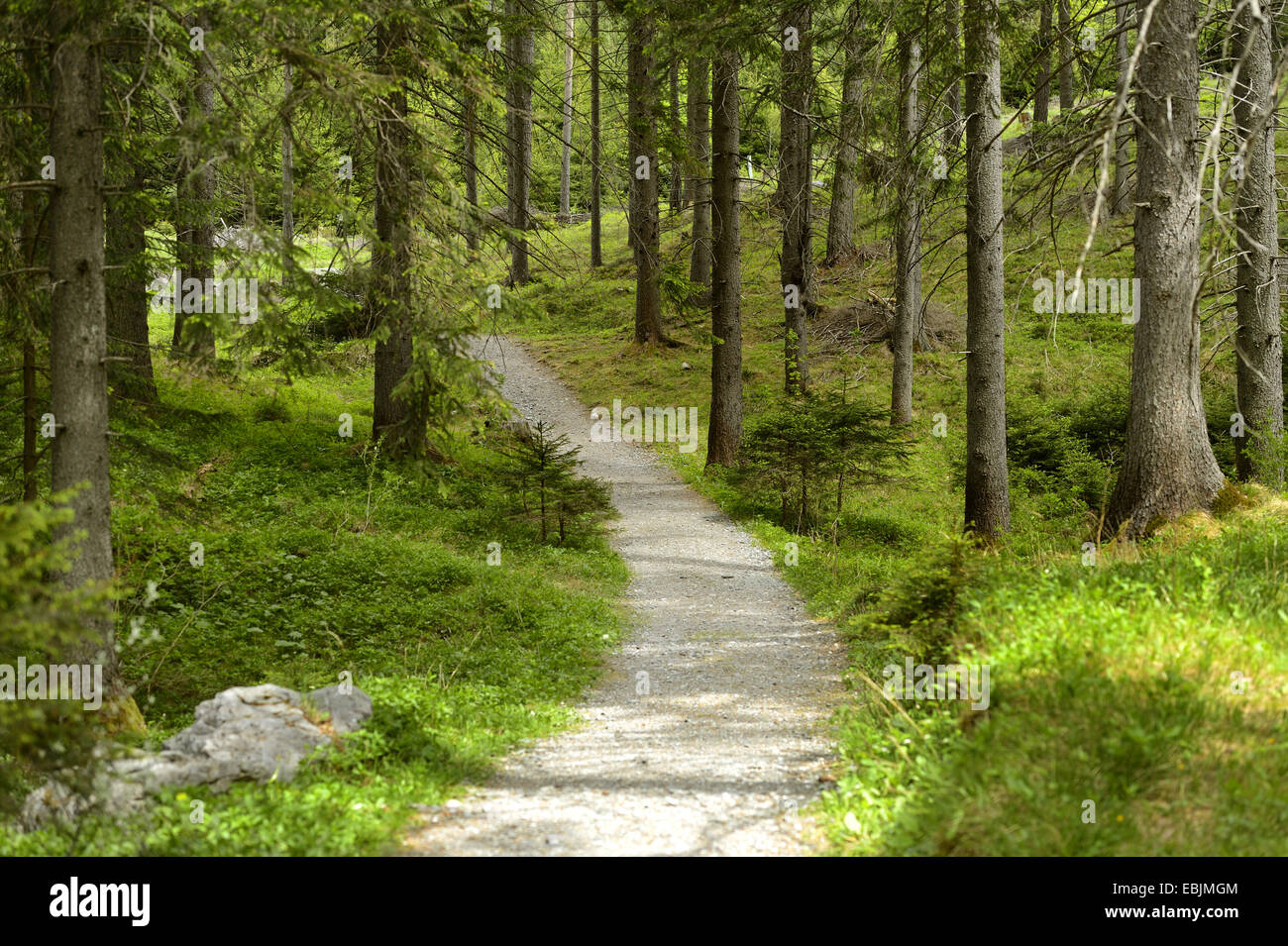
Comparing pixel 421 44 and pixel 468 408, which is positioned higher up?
pixel 421 44

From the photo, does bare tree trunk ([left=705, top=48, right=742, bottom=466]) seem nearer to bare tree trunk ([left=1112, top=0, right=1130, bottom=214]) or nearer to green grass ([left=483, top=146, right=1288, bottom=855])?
green grass ([left=483, top=146, right=1288, bottom=855])

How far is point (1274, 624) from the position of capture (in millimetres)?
5352

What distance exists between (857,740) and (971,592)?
139 cm

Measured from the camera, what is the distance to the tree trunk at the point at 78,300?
20.7 ft

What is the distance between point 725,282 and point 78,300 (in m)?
11.6

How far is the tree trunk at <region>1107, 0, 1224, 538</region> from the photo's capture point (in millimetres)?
8156

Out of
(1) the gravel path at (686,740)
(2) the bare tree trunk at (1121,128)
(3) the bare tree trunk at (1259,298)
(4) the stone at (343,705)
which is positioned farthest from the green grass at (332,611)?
(3) the bare tree trunk at (1259,298)

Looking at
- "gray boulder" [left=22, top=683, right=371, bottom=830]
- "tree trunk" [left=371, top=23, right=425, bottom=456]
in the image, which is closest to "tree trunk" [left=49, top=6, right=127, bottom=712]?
"gray boulder" [left=22, top=683, right=371, bottom=830]

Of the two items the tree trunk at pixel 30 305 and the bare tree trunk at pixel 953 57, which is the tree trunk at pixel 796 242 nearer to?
the bare tree trunk at pixel 953 57

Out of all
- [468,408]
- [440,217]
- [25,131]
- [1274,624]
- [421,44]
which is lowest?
[1274,624]

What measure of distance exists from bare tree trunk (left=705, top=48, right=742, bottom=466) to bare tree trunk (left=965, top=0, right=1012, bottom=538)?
224 inches

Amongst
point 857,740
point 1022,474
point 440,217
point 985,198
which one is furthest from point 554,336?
point 857,740
